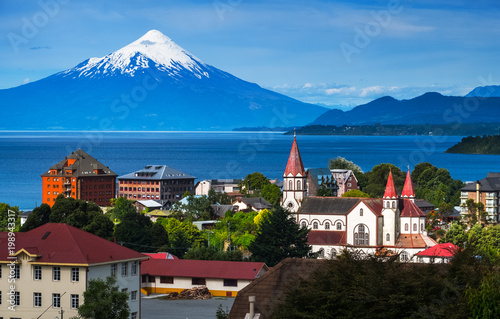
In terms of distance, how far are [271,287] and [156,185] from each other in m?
111

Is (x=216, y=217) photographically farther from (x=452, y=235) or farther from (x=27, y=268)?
(x=27, y=268)

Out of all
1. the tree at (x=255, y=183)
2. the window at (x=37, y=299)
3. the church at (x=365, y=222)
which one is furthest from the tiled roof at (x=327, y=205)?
the tree at (x=255, y=183)

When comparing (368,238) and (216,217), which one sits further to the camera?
(216,217)

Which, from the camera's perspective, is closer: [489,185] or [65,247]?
Answer: [65,247]

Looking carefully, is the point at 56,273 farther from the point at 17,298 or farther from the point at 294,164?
the point at 294,164

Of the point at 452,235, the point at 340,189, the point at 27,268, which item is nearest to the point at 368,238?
the point at 452,235

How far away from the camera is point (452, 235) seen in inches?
2734

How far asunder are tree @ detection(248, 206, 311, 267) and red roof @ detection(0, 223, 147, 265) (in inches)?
873

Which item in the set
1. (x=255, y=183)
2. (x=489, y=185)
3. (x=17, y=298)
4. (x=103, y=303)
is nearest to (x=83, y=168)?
(x=255, y=183)

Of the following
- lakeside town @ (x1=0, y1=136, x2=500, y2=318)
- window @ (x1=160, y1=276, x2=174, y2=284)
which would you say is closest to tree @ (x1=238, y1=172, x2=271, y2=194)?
lakeside town @ (x1=0, y1=136, x2=500, y2=318)

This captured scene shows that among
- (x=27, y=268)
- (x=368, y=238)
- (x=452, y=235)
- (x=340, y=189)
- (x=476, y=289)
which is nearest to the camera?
(x=476, y=289)

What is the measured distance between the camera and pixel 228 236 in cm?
7581

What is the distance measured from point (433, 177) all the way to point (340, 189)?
13731mm

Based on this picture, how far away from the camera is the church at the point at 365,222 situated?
2908 inches
